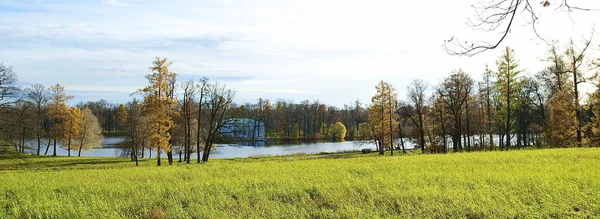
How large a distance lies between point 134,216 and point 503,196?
7.36m

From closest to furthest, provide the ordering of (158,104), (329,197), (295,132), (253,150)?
(329,197), (158,104), (253,150), (295,132)

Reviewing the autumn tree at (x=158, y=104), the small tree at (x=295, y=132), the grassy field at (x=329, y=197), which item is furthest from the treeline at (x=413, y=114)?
the small tree at (x=295, y=132)

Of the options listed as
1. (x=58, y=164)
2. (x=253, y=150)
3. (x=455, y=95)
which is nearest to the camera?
(x=58, y=164)

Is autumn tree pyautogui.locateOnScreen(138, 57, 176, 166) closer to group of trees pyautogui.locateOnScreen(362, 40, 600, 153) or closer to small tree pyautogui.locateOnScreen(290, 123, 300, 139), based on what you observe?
group of trees pyautogui.locateOnScreen(362, 40, 600, 153)

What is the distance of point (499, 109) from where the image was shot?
1934 inches

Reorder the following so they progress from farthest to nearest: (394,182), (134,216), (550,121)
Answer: (550,121) < (394,182) < (134,216)

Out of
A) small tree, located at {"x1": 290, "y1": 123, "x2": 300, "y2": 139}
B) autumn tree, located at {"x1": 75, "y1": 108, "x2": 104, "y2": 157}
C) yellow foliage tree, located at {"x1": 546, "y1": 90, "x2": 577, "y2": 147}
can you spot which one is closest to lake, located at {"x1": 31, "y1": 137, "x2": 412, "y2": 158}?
autumn tree, located at {"x1": 75, "y1": 108, "x2": 104, "y2": 157}

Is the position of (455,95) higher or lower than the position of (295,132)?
higher

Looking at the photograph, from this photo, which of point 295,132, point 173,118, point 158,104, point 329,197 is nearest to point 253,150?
point 173,118

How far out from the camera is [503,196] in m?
8.46

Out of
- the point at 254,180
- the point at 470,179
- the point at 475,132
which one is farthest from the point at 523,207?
the point at 475,132

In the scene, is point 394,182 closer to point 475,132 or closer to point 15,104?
point 15,104

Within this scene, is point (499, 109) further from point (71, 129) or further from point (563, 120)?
point (71, 129)

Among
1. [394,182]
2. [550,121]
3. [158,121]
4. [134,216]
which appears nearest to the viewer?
[134,216]
